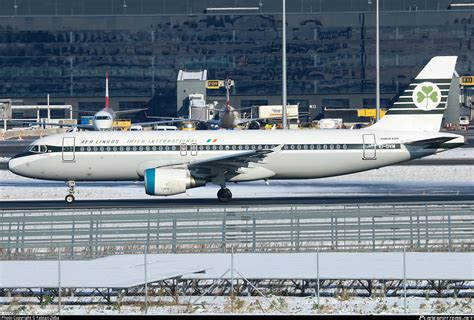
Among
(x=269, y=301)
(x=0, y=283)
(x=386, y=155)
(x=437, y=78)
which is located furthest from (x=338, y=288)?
(x=437, y=78)

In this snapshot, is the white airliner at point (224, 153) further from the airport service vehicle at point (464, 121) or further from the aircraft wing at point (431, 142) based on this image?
the airport service vehicle at point (464, 121)

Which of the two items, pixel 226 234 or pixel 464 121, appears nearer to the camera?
pixel 226 234

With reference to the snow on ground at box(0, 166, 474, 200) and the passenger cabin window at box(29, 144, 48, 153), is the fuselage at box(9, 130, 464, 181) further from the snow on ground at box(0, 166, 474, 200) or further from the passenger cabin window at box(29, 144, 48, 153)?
the snow on ground at box(0, 166, 474, 200)

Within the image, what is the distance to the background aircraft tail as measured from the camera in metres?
46.7

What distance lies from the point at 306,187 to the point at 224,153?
7.17 m

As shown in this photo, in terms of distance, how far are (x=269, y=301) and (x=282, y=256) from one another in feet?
14.8

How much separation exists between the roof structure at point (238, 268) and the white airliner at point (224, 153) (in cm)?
1653

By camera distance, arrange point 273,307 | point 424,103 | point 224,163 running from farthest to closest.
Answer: point 424,103 → point 224,163 → point 273,307

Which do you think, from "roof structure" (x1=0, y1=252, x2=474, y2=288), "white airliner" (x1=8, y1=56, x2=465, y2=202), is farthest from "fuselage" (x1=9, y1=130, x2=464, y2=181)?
"roof structure" (x1=0, y1=252, x2=474, y2=288)

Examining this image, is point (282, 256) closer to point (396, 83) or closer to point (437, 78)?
point (437, 78)

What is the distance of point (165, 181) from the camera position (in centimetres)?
4241

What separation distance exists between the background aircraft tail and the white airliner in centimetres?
66

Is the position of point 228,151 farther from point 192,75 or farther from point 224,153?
point 192,75

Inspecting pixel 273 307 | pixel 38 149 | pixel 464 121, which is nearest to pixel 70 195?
pixel 38 149
